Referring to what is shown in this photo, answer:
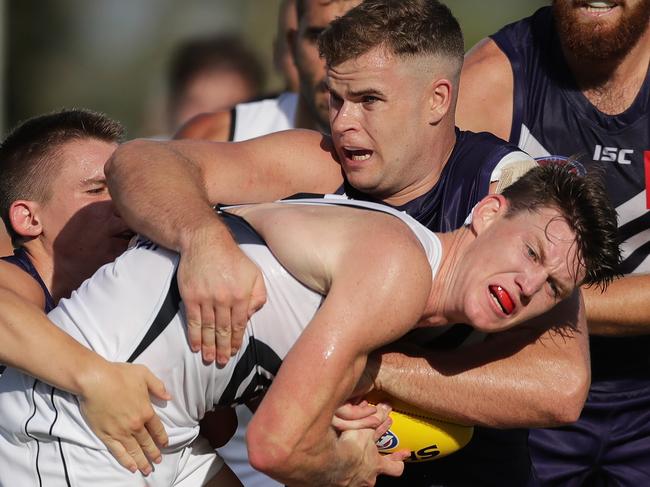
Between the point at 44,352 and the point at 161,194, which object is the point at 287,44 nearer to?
the point at 161,194

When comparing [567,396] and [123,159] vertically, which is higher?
[123,159]

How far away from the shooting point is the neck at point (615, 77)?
18.3 feet

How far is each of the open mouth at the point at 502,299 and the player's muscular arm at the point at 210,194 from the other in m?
0.81

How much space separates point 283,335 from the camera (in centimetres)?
405

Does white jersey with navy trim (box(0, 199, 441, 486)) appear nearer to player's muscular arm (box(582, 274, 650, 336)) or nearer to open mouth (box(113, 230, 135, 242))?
open mouth (box(113, 230, 135, 242))

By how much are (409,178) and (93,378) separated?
1564 mm

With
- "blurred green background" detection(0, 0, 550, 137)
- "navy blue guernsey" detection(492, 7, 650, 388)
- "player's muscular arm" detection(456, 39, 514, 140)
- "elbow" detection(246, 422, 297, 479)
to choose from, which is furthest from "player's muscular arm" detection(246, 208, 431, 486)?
"blurred green background" detection(0, 0, 550, 137)

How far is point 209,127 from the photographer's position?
8008mm

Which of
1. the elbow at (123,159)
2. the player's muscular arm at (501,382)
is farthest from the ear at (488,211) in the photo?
the elbow at (123,159)

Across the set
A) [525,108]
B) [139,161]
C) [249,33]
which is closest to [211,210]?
[139,161]

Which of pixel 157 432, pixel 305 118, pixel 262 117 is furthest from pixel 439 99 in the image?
pixel 262 117

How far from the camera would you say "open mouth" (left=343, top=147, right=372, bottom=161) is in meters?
4.66

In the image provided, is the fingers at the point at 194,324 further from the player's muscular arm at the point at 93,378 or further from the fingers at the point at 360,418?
the fingers at the point at 360,418

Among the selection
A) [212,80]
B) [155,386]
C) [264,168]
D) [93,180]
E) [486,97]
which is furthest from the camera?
[212,80]
